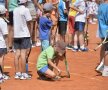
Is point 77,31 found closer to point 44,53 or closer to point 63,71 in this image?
point 63,71

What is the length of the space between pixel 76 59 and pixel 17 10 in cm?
340

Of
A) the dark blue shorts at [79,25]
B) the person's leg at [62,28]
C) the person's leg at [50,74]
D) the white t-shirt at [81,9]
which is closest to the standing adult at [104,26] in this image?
the person's leg at [50,74]

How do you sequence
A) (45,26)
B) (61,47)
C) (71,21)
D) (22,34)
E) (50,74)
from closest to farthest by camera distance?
(61,47)
(50,74)
(22,34)
(45,26)
(71,21)

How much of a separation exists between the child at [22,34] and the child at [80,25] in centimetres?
403

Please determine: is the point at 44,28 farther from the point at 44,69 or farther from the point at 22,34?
the point at 44,69

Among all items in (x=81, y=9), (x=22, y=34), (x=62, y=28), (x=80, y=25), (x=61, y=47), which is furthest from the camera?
(x=62, y=28)

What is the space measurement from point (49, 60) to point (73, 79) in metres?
0.80

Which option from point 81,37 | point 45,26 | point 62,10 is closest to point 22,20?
point 45,26

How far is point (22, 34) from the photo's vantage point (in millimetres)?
10250

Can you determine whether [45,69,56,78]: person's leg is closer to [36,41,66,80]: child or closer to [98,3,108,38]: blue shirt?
[36,41,66,80]: child

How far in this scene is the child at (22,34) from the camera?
1024 cm

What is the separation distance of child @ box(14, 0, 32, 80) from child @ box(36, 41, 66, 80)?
0.38 meters

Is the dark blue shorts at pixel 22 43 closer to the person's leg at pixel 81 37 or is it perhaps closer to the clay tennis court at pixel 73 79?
the clay tennis court at pixel 73 79

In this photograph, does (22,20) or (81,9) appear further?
(81,9)
